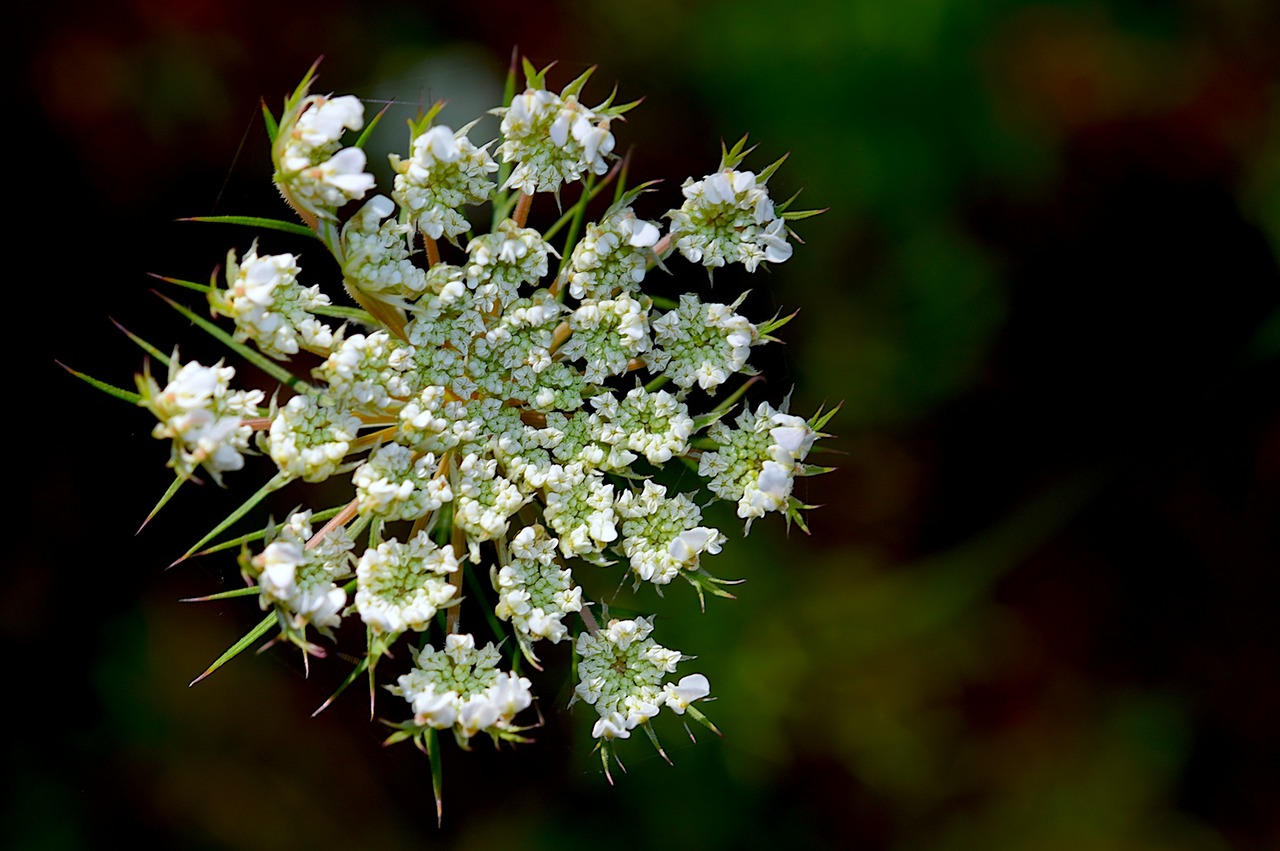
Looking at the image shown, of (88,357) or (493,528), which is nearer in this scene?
(493,528)

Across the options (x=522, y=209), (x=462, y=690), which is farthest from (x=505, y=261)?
(x=462, y=690)

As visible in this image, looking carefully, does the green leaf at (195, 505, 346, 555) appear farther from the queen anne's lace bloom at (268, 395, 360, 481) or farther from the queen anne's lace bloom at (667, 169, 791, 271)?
the queen anne's lace bloom at (667, 169, 791, 271)

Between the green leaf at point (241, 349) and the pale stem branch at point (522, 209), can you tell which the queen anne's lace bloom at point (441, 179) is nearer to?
the pale stem branch at point (522, 209)

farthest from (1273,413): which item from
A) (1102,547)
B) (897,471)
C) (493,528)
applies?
(493,528)

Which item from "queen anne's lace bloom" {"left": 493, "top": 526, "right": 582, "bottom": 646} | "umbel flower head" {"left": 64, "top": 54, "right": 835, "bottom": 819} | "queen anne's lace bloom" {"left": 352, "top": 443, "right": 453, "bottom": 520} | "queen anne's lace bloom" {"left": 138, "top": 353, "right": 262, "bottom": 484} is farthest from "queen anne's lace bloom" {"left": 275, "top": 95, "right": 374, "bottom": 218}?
"queen anne's lace bloom" {"left": 493, "top": 526, "right": 582, "bottom": 646}

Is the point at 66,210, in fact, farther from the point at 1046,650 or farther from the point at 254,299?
the point at 1046,650

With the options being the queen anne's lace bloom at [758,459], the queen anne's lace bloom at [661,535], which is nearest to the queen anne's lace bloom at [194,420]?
the queen anne's lace bloom at [661,535]

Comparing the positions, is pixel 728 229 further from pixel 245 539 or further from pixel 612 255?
pixel 245 539

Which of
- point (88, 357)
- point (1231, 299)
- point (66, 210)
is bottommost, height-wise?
point (88, 357)
